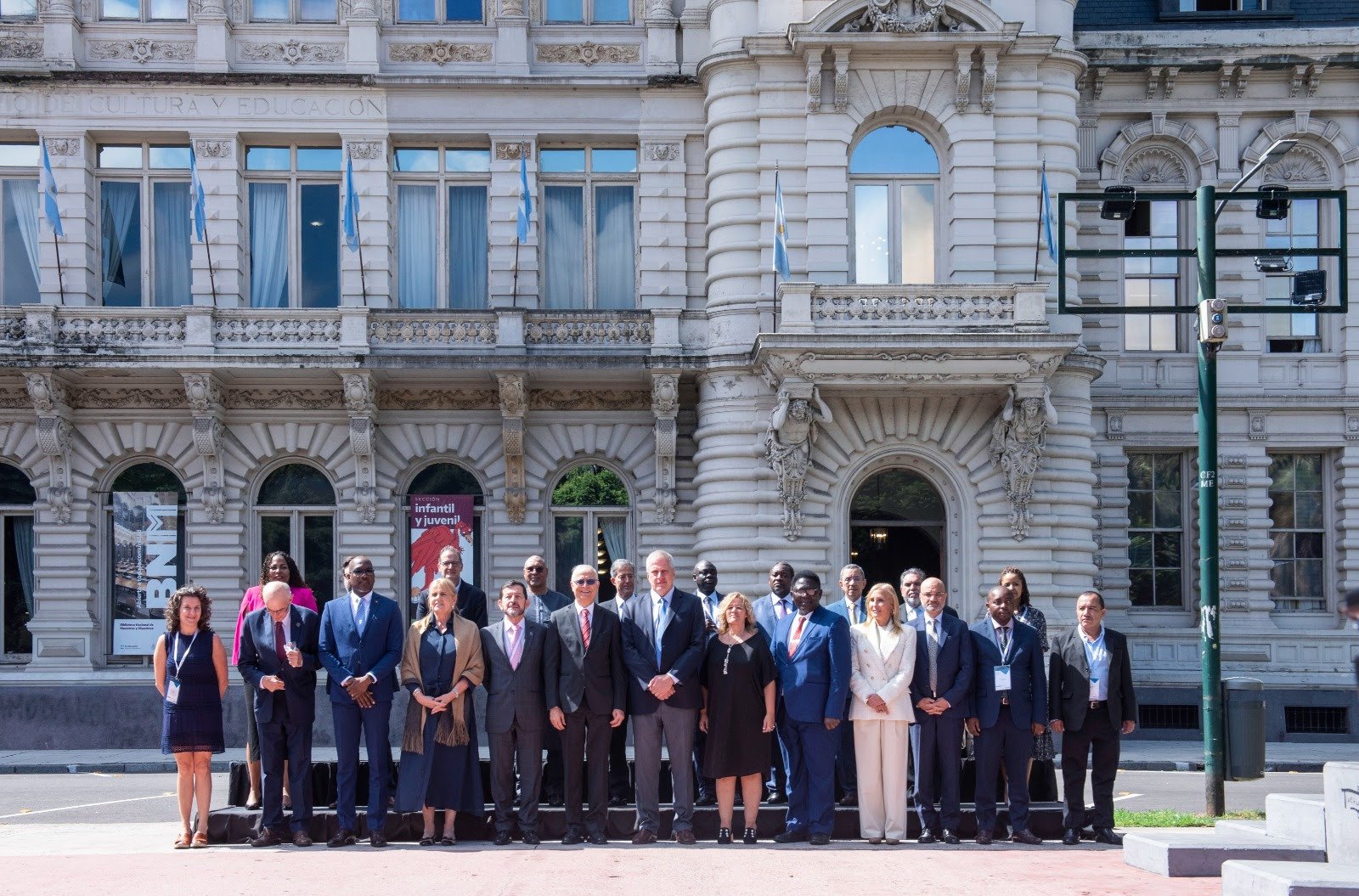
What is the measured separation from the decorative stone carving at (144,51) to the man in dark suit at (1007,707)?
16851mm

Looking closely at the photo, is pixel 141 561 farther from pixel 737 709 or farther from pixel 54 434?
pixel 737 709

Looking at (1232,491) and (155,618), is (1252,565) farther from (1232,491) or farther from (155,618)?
(155,618)

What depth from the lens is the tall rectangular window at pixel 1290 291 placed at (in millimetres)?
26016

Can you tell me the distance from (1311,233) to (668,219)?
34.3 ft

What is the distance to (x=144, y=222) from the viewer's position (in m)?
25.4

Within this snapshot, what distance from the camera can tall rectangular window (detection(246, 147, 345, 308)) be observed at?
83.3ft

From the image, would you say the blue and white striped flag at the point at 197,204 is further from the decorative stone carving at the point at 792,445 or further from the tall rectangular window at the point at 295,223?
the decorative stone carving at the point at 792,445

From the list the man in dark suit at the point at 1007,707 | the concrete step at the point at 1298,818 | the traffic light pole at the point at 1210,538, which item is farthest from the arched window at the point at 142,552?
the concrete step at the point at 1298,818

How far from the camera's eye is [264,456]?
2484 centimetres

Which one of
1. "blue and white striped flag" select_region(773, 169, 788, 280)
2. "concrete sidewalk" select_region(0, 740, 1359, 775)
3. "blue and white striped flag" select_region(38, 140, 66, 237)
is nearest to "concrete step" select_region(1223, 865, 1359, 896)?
"concrete sidewalk" select_region(0, 740, 1359, 775)

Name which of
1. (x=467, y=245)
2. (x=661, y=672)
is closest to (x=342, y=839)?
(x=661, y=672)

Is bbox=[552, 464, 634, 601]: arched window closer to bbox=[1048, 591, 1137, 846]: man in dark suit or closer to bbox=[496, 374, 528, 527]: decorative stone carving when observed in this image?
bbox=[496, 374, 528, 527]: decorative stone carving

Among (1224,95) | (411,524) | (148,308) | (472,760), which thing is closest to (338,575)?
(411,524)

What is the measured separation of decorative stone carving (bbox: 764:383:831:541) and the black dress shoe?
11.0 m
